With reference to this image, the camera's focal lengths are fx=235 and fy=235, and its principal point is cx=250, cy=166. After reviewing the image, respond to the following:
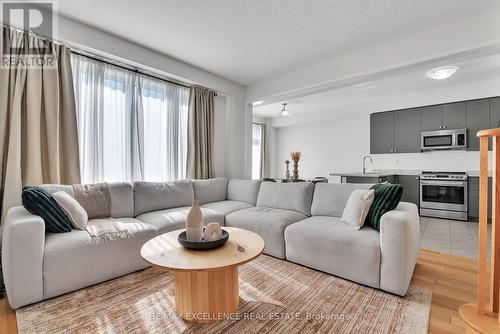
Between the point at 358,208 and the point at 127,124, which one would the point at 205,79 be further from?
the point at 358,208

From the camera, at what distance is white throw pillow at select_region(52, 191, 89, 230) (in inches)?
83.3

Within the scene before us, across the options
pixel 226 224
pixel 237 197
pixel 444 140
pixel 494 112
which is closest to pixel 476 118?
pixel 494 112

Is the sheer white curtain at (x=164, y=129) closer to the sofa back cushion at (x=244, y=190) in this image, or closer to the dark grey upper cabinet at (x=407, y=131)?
the sofa back cushion at (x=244, y=190)

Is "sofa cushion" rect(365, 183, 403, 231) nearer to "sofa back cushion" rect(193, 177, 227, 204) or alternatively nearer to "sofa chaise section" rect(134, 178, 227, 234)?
"sofa chaise section" rect(134, 178, 227, 234)

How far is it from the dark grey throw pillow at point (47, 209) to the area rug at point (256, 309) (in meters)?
0.58

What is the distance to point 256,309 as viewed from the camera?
5.72 feet

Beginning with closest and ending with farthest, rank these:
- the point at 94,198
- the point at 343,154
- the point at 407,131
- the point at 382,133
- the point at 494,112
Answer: the point at 94,198 → the point at 494,112 → the point at 407,131 → the point at 382,133 → the point at 343,154

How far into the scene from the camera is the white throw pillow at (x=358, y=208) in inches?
89.4

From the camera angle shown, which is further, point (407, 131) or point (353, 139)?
point (353, 139)

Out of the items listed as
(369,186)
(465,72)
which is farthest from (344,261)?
(465,72)

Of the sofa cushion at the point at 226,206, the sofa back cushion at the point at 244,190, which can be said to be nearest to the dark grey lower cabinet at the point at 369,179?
the sofa back cushion at the point at 244,190

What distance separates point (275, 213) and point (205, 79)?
254 cm
